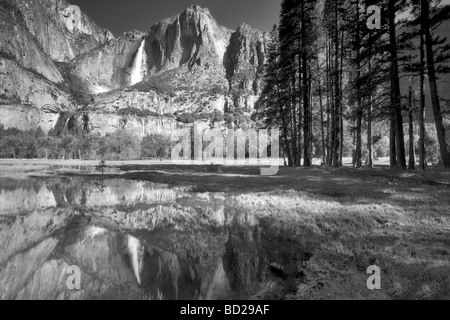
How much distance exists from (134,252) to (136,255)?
0.67 feet

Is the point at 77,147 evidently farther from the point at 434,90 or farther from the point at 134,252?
the point at 434,90

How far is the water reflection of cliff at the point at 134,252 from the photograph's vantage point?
4.30m

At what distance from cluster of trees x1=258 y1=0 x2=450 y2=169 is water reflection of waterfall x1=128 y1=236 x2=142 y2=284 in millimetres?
15299

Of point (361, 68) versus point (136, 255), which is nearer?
point (136, 255)

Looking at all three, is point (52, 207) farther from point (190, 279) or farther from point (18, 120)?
point (18, 120)

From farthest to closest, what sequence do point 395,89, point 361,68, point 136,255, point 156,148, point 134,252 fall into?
1. point 156,148
2. point 361,68
3. point 395,89
4. point 134,252
5. point 136,255

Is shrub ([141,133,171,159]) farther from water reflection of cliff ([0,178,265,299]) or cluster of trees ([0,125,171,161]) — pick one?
water reflection of cliff ([0,178,265,299])

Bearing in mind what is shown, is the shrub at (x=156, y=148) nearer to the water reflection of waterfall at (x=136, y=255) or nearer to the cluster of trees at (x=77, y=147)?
the cluster of trees at (x=77, y=147)

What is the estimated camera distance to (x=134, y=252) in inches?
233

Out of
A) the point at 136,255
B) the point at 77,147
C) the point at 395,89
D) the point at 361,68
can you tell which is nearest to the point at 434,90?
the point at 395,89

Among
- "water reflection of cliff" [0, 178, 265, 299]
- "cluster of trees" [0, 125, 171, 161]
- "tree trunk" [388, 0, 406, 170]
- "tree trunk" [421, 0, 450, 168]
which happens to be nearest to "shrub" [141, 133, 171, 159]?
"cluster of trees" [0, 125, 171, 161]

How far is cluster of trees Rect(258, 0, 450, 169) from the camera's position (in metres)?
14.9
